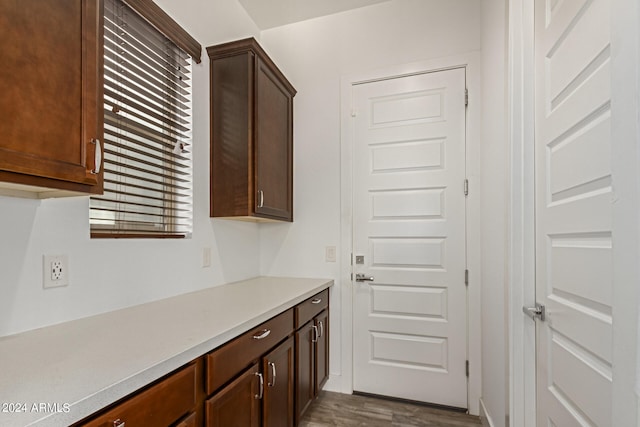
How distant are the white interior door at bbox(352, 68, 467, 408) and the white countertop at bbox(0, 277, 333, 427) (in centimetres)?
105

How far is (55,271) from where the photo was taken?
1155mm

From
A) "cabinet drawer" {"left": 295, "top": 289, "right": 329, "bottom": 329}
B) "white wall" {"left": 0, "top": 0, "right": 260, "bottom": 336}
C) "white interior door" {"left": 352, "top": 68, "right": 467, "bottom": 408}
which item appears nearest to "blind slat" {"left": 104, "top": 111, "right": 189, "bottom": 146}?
"white wall" {"left": 0, "top": 0, "right": 260, "bottom": 336}

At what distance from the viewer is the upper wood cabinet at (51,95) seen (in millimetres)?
779

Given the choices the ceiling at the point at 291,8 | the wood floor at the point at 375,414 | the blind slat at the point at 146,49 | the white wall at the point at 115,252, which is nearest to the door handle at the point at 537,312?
the wood floor at the point at 375,414

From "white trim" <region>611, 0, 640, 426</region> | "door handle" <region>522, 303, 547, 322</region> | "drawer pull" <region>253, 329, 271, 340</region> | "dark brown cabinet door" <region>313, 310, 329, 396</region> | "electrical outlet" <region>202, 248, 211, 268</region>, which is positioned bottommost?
"dark brown cabinet door" <region>313, 310, 329, 396</region>

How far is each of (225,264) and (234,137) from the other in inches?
33.7

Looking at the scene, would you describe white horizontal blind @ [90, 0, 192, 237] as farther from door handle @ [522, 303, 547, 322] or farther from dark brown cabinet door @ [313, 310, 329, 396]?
door handle @ [522, 303, 547, 322]

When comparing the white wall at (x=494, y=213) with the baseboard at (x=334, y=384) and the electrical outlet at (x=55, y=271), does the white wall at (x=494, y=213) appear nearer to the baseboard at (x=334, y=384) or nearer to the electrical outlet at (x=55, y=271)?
the baseboard at (x=334, y=384)

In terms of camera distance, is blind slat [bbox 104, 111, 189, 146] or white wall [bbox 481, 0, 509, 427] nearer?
blind slat [bbox 104, 111, 189, 146]

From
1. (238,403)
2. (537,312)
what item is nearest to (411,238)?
(537,312)

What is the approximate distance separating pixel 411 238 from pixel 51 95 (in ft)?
6.83

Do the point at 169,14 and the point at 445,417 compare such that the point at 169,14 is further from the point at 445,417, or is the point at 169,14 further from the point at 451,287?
the point at 445,417

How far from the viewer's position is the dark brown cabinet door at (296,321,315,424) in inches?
72.3

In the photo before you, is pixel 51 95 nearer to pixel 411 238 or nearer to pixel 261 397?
pixel 261 397
